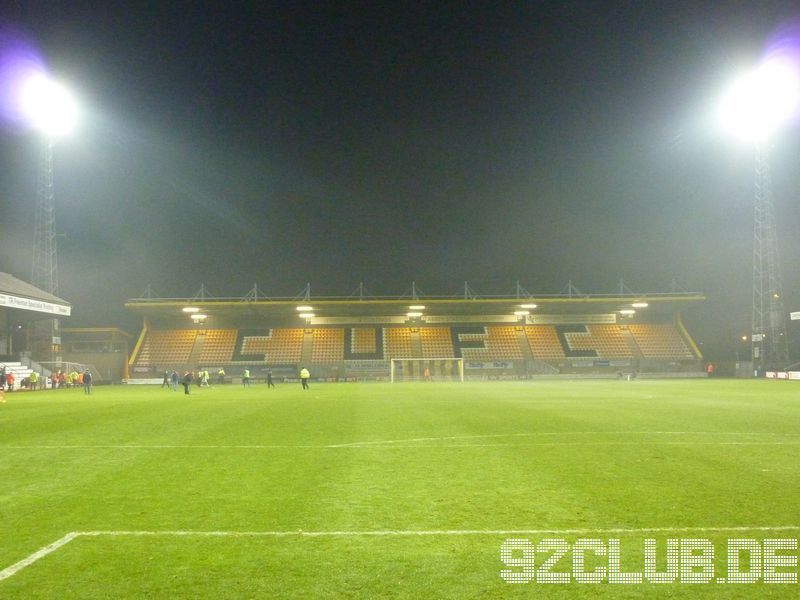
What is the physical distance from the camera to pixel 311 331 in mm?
60594

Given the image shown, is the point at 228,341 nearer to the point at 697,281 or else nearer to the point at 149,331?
the point at 149,331

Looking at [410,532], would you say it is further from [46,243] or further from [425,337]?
[425,337]

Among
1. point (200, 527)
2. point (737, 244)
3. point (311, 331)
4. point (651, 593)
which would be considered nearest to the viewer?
point (651, 593)

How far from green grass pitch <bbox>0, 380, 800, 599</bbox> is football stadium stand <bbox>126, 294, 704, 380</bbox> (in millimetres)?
42090

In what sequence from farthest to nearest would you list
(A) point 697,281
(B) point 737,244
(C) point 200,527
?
(A) point 697,281 < (B) point 737,244 < (C) point 200,527

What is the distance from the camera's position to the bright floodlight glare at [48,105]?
3534 centimetres

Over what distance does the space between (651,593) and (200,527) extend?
13.9 feet

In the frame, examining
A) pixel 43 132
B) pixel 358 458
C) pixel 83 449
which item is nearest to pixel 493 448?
pixel 358 458

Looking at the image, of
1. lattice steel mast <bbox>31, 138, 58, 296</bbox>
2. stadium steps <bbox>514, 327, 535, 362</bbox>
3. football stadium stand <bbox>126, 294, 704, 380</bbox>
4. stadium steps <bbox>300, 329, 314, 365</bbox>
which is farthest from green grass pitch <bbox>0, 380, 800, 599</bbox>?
stadium steps <bbox>514, 327, 535, 362</bbox>

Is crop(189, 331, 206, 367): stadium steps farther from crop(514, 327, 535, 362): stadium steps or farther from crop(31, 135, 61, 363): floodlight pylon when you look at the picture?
crop(514, 327, 535, 362): stadium steps

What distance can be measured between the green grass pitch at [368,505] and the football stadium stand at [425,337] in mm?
42090

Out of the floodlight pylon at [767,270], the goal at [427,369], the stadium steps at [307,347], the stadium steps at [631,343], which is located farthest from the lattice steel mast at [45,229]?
the stadium steps at [631,343]

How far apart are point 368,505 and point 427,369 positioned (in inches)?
1929

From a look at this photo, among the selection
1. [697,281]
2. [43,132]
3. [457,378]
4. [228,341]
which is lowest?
[457,378]
